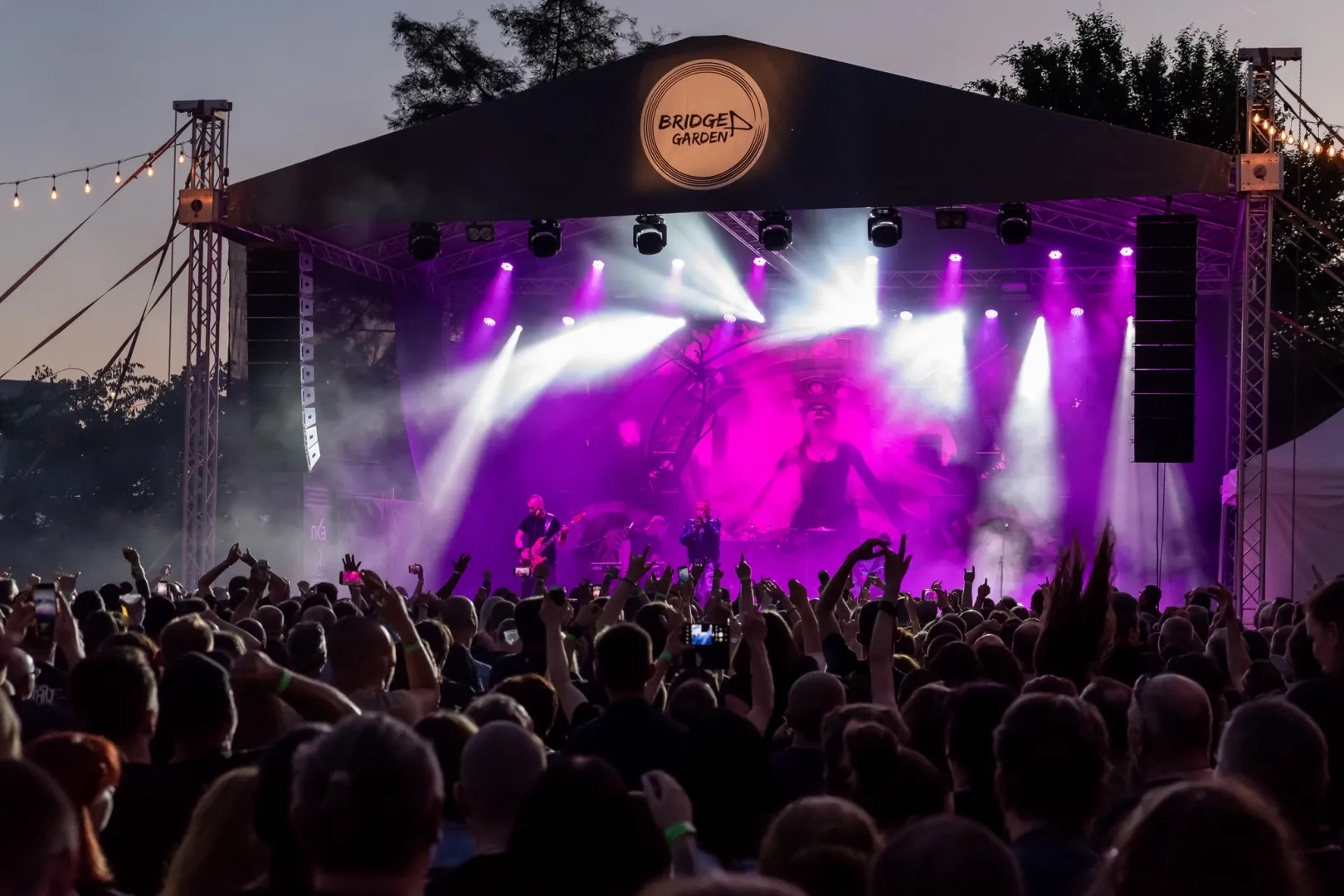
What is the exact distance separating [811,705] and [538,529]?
14.6 m

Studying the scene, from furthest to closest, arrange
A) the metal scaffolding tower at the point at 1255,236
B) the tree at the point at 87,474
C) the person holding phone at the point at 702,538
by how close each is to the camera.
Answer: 1. the tree at the point at 87,474
2. the person holding phone at the point at 702,538
3. the metal scaffolding tower at the point at 1255,236

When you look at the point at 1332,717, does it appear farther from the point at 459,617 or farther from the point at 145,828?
the point at 459,617

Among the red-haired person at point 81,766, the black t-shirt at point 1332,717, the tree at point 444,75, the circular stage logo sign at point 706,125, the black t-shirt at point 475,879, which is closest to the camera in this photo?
the black t-shirt at point 475,879

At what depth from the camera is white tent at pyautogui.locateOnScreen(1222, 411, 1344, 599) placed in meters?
14.9

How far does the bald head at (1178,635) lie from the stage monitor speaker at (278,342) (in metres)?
10.8

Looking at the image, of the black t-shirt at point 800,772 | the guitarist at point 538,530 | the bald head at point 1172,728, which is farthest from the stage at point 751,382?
the bald head at point 1172,728

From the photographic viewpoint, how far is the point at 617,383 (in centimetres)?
2038

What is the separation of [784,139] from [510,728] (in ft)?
39.4

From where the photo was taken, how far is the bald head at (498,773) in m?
2.70

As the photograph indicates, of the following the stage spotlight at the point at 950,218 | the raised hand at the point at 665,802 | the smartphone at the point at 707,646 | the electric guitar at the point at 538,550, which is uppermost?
the stage spotlight at the point at 950,218

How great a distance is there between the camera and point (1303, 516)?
15.0 m

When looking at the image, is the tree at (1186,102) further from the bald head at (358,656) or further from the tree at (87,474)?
the bald head at (358,656)

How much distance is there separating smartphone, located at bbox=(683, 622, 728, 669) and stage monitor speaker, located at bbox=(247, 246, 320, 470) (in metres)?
10.7

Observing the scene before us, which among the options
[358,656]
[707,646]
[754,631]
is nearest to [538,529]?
[707,646]
